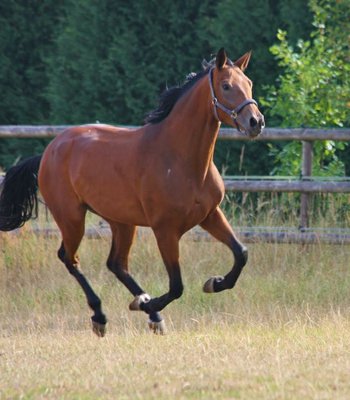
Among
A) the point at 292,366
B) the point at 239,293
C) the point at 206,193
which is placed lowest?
the point at 239,293

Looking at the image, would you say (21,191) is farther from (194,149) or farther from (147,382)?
(147,382)

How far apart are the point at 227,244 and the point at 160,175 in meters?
0.66

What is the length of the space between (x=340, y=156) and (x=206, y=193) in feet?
A: 19.0

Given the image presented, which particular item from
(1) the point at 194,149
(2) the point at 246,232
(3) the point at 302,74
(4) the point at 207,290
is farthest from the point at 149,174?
(3) the point at 302,74

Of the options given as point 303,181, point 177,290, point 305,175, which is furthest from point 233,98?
point 305,175

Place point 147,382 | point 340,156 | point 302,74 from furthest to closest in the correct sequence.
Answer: point 340,156, point 302,74, point 147,382

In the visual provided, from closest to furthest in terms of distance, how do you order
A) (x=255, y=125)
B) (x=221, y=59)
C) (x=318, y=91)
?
(x=255, y=125) < (x=221, y=59) < (x=318, y=91)

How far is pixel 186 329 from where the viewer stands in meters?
8.15

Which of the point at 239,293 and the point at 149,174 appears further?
the point at 239,293

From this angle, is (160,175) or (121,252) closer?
(160,175)

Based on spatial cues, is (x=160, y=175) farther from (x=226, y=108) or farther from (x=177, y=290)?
(x=177, y=290)

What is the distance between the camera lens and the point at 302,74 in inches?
456

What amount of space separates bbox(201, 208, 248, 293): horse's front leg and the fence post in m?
2.77

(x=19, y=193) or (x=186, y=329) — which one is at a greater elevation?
(x=19, y=193)
